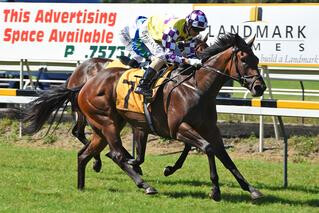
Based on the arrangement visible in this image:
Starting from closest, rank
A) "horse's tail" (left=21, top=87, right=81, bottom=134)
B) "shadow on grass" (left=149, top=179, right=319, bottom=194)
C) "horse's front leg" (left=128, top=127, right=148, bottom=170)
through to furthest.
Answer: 1. "shadow on grass" (left=149, top=179, right=319, bottom=194)
2. "horse's tail" (left=21, top=87, right=81, bottom=134)
3. "horse's front leg" (left=128, top=127, right=148, bottom=170)

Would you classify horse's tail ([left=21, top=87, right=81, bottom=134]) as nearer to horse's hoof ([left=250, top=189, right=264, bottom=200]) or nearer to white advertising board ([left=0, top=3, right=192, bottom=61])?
horse's hoof ([left=250, top=189, right=264, bottom=200])

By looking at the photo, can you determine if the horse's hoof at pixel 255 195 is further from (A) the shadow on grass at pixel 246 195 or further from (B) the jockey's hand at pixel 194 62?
(B) the jockey's hand at pixel 194 62

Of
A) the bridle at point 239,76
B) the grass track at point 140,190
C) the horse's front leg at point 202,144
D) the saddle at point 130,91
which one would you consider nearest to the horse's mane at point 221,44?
the bridle at point 239,76

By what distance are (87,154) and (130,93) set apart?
2.86 feet

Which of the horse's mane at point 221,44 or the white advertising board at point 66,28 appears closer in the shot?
the horse's mane at point 221,44

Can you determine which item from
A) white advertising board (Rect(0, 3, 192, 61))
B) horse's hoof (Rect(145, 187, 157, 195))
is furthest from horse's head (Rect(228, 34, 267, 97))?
white advertising board (Rect(0, 3, 192, 61))

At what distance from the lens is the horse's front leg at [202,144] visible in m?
8.45

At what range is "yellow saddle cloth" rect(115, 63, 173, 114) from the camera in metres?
9.17

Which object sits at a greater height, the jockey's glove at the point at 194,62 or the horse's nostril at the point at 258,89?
the jockey's glove at the point at 194,62

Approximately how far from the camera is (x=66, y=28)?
1473cm

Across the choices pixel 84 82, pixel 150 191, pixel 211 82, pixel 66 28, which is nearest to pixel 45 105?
pixel 84 82

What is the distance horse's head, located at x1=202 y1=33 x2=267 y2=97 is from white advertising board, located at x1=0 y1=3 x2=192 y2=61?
5.03 metres

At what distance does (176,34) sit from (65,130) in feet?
19.8

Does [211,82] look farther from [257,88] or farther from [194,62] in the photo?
[257,88]
